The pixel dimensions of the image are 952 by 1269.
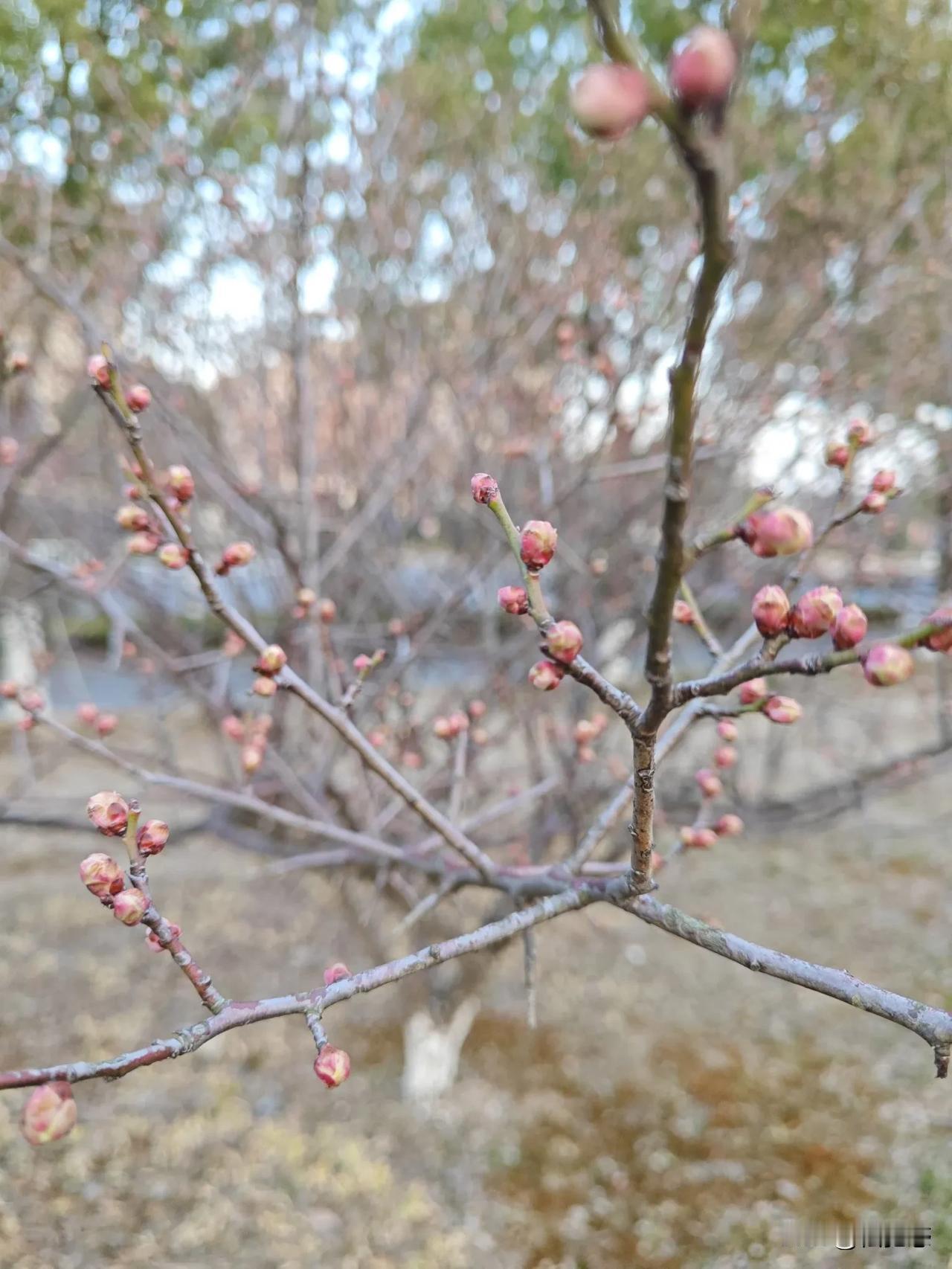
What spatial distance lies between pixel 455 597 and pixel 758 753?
5.69 metres

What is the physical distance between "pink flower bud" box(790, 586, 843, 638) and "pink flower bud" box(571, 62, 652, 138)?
0.36 meters

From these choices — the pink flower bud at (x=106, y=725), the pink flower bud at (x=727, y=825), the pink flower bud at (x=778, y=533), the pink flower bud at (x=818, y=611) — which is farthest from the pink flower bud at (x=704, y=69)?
the pink flower bud at (x=106, y=725)

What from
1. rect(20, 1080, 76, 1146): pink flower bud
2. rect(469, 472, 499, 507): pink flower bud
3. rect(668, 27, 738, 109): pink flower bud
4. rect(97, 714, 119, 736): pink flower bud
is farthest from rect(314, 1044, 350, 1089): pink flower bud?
rect(97, 714, 119, 736): pink flower bud

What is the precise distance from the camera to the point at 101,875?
0.86 m

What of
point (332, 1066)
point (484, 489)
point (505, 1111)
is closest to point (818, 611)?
point (484, 489)

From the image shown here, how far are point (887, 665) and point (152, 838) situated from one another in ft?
2.46

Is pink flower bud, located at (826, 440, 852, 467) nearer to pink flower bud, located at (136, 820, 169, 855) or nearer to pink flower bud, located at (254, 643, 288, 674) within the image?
pink flower bud, located at (254, 643, 288, 674)

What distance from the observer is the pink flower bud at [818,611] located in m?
0.66

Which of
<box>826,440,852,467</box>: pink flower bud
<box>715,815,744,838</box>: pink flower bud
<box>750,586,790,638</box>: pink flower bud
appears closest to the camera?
<box>750,586,790,638</box>: pink flower bud

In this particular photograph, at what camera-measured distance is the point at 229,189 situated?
2.49m

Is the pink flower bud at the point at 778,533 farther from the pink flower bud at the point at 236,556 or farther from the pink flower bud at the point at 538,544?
the pink flower bud at the point at 236,556

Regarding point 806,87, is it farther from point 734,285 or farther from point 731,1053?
point 731,1053

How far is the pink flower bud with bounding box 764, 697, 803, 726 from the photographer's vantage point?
2.94 ft

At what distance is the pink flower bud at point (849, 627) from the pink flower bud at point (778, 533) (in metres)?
0.09
